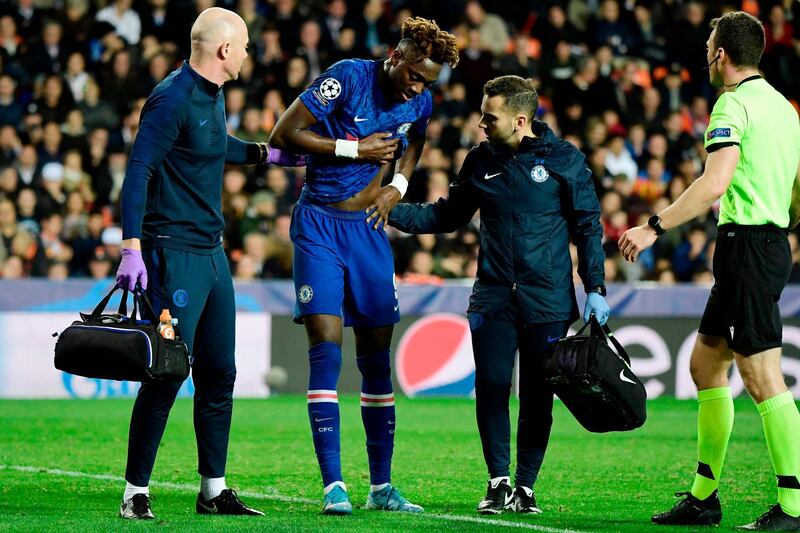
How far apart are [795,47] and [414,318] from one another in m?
9.49

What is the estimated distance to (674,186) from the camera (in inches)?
683

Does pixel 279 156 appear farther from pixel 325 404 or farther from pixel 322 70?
pixel 322 70

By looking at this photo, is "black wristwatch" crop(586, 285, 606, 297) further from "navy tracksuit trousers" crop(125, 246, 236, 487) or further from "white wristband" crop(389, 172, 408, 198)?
"navy tracksuit trousers" crop(125, 246, 236, 487)

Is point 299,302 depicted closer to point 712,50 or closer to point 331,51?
point 712,50

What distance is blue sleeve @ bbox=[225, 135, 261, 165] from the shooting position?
6.75 meters

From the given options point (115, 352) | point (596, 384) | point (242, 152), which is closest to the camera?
point (115, 352)

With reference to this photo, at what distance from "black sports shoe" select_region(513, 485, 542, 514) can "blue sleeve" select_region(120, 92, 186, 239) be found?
7.47ft

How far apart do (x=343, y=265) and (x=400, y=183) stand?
0.57 m

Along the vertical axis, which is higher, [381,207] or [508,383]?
[381,207]

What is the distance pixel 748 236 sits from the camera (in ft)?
20.4

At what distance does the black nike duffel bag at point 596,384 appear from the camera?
20.0ft

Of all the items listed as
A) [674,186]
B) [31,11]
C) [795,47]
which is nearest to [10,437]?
[31,11]

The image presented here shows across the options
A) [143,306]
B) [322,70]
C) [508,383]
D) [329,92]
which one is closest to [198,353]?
[143,306]

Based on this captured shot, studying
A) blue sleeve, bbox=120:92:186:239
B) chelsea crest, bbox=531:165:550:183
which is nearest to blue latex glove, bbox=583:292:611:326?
chelsea crest, bbox=531:165:550:183
